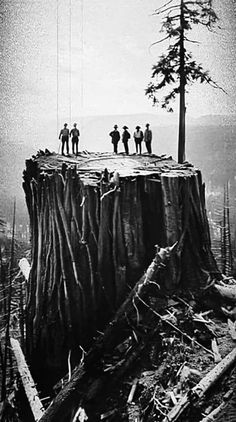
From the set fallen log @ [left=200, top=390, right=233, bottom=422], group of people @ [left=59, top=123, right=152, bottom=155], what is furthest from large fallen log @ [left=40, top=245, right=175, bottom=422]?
group of people @ [left=59, top=123, right=152, bottom=155]

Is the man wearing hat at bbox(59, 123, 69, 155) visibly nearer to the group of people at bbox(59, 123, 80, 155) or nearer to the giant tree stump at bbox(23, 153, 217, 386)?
the group of people at bbox(59, 123, 80, 155)

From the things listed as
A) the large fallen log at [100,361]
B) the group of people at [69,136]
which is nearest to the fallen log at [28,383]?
the large fallen log at [100,361]

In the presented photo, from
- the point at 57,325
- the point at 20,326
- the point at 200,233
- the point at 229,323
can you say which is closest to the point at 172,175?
the point at 200,233

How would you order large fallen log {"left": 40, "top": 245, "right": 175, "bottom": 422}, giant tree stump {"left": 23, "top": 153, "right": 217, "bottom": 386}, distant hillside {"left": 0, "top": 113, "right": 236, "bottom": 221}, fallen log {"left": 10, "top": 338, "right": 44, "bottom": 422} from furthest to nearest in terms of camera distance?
distant hillside {"left": 0, "top": 113, "right": 236, "bottom": 221}, giant tree stump {"left": 23, "top": 153, "right": 217, "bottom": 386}, fallen log {"left": 10, "top": 338, "right": 44, "bottom": 422}, large fallen log {"left": 40, "top": 245, "right": 175, "bottom": 422}

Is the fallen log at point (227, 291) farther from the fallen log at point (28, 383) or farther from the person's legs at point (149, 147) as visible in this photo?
the fallen log at point (28, 383)

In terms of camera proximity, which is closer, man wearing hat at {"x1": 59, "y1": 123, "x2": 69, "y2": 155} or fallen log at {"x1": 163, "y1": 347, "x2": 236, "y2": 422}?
fallen log at {"x1": 163, "y1": 347, "x2": 236, "y2": 422}

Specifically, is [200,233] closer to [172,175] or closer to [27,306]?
[172,175]
